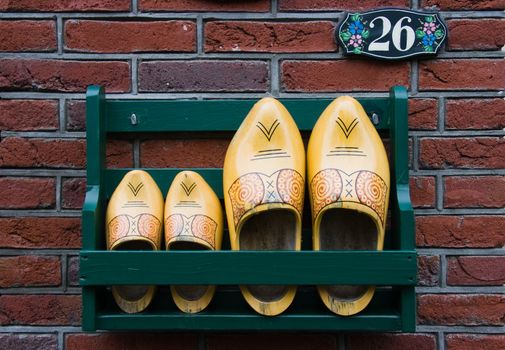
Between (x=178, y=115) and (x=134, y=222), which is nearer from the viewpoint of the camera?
(x=134, y=222)

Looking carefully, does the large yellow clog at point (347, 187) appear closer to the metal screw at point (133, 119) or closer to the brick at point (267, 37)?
the brick at point (267, 37)

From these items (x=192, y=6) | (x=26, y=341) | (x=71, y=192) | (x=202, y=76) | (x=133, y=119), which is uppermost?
(x=192, y=6)

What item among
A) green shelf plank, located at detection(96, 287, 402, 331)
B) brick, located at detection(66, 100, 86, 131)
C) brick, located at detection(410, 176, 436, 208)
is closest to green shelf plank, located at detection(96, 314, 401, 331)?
green shelf plank, located at detection(96, 287, 402, 331)

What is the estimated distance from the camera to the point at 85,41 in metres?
1.49

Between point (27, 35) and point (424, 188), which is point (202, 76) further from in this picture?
point (424, 188)

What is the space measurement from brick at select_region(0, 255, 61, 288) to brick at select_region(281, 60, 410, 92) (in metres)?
0.66

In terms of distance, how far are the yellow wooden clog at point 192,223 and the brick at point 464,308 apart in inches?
20.1

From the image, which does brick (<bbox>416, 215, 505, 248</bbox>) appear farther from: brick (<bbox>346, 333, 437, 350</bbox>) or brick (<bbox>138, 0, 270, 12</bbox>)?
brick (<bbox>138, 0, 270, 12</bbox>)

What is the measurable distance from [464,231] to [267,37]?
619 millimetres

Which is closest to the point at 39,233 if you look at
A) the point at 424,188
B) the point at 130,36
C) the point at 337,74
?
the point at 130,36

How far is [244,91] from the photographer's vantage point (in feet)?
4.87

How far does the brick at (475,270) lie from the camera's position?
1.49m

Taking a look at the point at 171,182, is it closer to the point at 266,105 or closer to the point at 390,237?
the point at 266,105

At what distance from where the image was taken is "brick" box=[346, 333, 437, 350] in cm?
149
